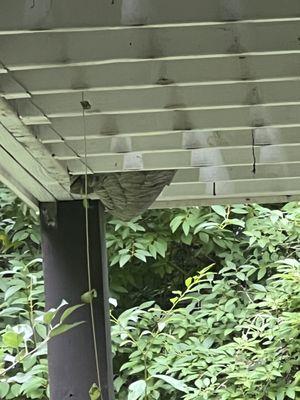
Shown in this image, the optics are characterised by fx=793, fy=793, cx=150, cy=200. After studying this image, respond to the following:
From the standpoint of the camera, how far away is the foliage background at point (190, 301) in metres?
Result: 3.44

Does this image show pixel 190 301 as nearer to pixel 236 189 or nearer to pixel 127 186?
pixel 236 189

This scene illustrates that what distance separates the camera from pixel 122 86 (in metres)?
Result: 1.60

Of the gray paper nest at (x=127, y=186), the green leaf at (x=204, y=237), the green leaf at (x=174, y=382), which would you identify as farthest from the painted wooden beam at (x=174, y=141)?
the green leaf at (x=204, y=237)

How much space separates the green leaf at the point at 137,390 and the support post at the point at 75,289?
79cm

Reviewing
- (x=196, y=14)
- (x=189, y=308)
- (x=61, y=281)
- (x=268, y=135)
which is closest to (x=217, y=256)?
(x=189, y=308)

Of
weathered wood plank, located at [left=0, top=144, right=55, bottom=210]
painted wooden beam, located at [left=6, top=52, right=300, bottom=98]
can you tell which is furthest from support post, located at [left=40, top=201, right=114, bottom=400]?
painted wooden beam, located at [left=6, top=52, right=300, bottom=98]

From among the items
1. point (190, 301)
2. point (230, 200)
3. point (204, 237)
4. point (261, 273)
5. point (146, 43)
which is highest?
point (146, 43)

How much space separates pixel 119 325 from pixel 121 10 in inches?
100

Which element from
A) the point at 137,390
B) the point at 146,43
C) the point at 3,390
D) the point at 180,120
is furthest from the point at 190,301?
the point at 146,43

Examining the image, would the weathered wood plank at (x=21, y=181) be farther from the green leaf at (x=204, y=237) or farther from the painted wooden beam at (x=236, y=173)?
the green leaf at (x=204, y=237)

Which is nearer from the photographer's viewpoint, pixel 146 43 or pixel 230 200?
pixel 146 43

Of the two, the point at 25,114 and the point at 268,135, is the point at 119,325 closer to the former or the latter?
the point at 268,135

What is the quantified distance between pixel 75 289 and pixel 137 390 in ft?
3.26

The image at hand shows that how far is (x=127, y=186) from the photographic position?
7.18ft
